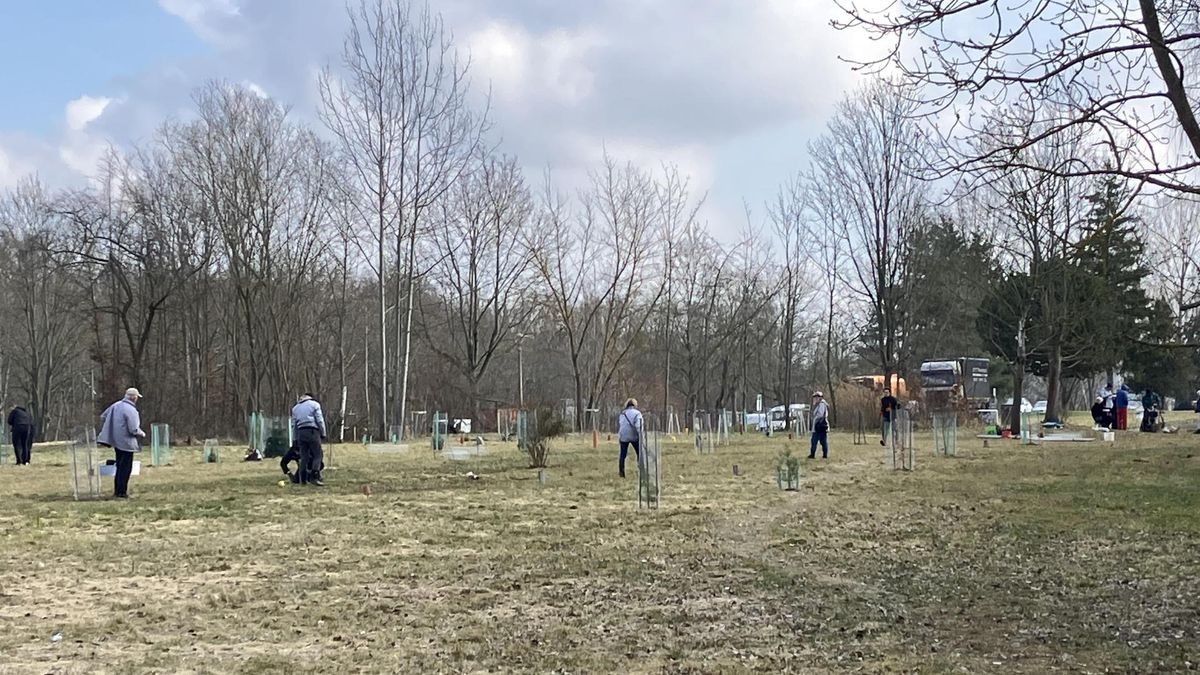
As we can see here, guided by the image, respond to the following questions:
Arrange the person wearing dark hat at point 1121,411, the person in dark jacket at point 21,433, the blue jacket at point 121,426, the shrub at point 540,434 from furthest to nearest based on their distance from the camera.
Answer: the person wearing dark hat at point 1121,411 < the person in dark jacket at point 21,433 < the shrub at point 540,434 < the blue jacket at point 121,426

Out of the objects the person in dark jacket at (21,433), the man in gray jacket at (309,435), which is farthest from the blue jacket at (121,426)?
the person in dark jacket at (21,433)

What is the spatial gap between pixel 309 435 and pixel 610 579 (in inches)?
374

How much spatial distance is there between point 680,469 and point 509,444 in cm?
1172

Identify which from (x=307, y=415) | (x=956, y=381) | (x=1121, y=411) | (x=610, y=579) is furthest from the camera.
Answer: (x=956, y=381)

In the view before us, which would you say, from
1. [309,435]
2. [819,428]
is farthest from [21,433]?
[819,428]

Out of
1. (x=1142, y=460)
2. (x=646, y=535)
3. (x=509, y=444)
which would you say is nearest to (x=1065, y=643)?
(x=646, y=535)

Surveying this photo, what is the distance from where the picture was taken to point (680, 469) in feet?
63.7

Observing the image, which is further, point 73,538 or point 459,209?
point 459,209

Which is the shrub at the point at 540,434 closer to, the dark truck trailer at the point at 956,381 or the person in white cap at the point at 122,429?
the person in white cap at the point at 122,429

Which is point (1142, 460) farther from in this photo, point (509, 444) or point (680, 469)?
point (509, 444)

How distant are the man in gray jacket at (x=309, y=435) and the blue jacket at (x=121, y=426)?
2.32 m

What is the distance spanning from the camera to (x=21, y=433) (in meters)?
23.6

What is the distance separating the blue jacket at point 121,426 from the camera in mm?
14305

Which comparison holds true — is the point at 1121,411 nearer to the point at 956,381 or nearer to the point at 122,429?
the point at 956,381
